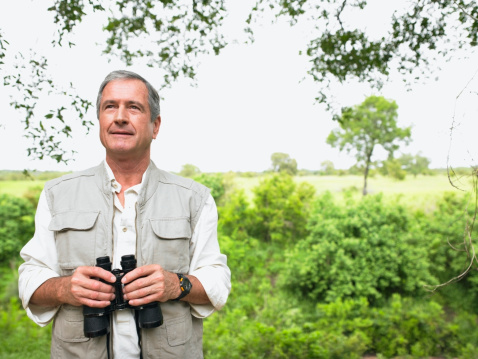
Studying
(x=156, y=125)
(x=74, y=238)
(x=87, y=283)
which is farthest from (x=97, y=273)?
(x=156, y=125)

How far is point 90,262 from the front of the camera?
131 cm

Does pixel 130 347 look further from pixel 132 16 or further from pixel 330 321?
pixel 330 321

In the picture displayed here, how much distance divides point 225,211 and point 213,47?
8.49 metres

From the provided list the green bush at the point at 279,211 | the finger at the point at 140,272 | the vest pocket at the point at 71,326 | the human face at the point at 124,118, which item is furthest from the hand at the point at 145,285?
the green bush at the point at 279,211

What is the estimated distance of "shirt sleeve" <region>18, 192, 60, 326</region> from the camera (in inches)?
Answer: 50.7

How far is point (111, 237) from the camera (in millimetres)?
1335

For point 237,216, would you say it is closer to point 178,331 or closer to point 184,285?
point 178,331

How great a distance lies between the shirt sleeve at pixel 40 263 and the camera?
129cm

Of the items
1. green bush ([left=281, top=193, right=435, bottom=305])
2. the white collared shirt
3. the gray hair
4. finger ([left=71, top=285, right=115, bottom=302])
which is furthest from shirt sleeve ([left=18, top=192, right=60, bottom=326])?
green bush ([left=281, top=193, right=435, bottom=305])

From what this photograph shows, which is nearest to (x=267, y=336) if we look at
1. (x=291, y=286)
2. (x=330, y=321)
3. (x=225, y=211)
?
(x=330, y=321)

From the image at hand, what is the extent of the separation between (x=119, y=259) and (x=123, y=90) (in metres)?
0.74

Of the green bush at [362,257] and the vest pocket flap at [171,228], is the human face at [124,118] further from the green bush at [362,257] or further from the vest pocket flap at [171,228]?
the green bush at [362,257]

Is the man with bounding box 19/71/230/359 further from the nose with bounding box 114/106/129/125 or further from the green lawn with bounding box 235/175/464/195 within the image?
the green lawn with bounding box 235/175/464/195

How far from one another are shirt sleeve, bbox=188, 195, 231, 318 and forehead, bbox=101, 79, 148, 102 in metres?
0.57
